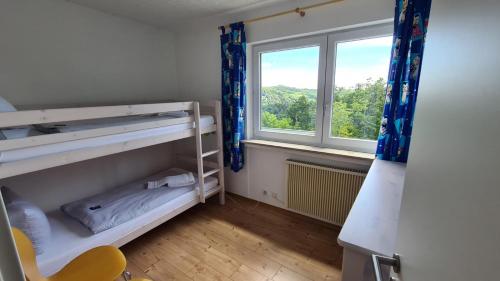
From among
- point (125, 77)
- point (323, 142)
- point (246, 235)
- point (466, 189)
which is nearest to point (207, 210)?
point (246, 235)

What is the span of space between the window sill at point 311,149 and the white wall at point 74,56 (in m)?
1.59

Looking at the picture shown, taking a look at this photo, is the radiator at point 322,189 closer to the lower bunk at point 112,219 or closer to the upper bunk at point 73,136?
the lower bunk at point 112,219

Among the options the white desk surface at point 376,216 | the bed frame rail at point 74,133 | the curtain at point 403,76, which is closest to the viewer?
the white desk surface at point 376,216

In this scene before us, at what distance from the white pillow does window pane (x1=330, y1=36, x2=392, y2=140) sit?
2.56 meters

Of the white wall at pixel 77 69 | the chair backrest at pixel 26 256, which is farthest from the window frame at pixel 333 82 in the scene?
the chair backrest at pixel 26 256

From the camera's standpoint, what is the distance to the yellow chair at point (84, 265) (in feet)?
3.79

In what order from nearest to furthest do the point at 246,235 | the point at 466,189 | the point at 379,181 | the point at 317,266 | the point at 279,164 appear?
the point at 466,189 < the point at 379,181 < the point at 317,266 < the point at 246,235 < the point at 279,164

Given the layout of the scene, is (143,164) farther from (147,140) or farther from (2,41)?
(2,41)

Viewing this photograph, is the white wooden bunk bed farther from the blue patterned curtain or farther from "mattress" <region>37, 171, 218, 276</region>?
the blue patterned curtain

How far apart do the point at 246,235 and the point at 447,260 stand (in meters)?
2.05

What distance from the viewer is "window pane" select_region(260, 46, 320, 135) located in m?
2.38

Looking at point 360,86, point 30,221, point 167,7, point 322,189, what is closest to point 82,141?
point 30,221

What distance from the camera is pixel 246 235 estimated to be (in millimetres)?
2232

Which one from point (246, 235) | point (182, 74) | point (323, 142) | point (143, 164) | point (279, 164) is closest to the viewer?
point (246, 235)
